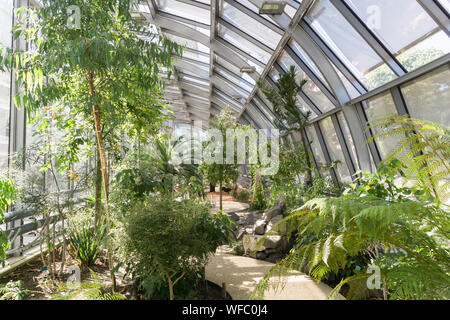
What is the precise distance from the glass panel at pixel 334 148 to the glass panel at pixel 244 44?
95.6 inches

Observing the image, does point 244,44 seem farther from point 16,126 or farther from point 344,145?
point 16,126

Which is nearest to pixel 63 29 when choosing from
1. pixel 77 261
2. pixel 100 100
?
pixel 100 100

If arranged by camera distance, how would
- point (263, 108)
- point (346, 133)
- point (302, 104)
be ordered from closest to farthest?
point (346, 133) → point (302, 104) → point (263, 108)

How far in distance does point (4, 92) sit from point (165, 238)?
3.18 metres

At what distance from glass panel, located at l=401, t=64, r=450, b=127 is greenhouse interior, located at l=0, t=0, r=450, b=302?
20 mm

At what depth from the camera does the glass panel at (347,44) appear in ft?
15.3

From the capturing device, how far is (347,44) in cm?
510

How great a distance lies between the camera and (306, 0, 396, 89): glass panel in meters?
4.68

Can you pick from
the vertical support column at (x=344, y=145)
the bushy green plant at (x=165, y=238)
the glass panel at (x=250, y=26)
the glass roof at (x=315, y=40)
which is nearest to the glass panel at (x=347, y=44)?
the glass roof at (x=315, y=40)

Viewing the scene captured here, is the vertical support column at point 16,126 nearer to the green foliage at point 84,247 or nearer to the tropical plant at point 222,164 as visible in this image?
the green foliage at point 84,247

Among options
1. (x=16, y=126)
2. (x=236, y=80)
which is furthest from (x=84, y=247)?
(x=236, y=80)

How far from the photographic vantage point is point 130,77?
2906 millimetres
